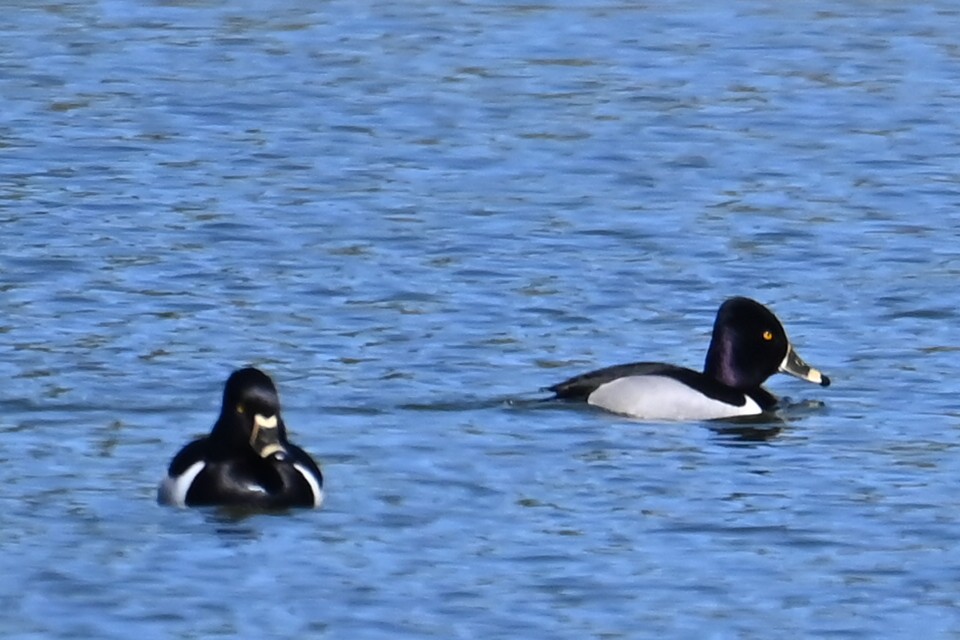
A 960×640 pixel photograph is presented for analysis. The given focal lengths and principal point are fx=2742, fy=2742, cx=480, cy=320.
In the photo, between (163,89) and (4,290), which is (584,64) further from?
(4,290)

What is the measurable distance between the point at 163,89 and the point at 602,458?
11.6 metres

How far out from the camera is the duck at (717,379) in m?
14.2

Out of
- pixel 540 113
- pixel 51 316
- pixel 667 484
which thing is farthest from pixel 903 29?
pixel 667 484

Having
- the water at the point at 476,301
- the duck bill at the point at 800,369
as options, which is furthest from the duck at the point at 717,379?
the water at the point at 476,301

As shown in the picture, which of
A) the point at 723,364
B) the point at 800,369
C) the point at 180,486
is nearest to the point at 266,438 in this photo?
the point at 180,486

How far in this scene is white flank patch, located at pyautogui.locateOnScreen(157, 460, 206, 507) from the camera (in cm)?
1184

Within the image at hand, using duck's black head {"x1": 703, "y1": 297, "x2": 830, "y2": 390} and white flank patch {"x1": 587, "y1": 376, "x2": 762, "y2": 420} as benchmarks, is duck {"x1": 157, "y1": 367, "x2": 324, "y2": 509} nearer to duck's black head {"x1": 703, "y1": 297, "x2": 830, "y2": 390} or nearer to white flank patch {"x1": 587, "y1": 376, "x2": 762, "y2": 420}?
white flank patch {"x1": 587, "y1": 376, "x2": 762, "y2": 420}

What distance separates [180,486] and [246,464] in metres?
0.33

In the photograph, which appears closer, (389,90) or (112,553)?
(112,553)

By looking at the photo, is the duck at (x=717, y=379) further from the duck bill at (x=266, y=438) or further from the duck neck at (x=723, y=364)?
the duck bill at (x=266, y=438)

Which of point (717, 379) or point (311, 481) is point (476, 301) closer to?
point (717, 379)

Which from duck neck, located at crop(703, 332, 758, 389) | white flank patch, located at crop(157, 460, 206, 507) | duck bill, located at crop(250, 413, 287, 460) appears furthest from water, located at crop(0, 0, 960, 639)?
duck neck, located at crop(703, 332, 758, 389)

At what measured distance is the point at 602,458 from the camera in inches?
522

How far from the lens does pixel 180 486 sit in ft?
38.8
